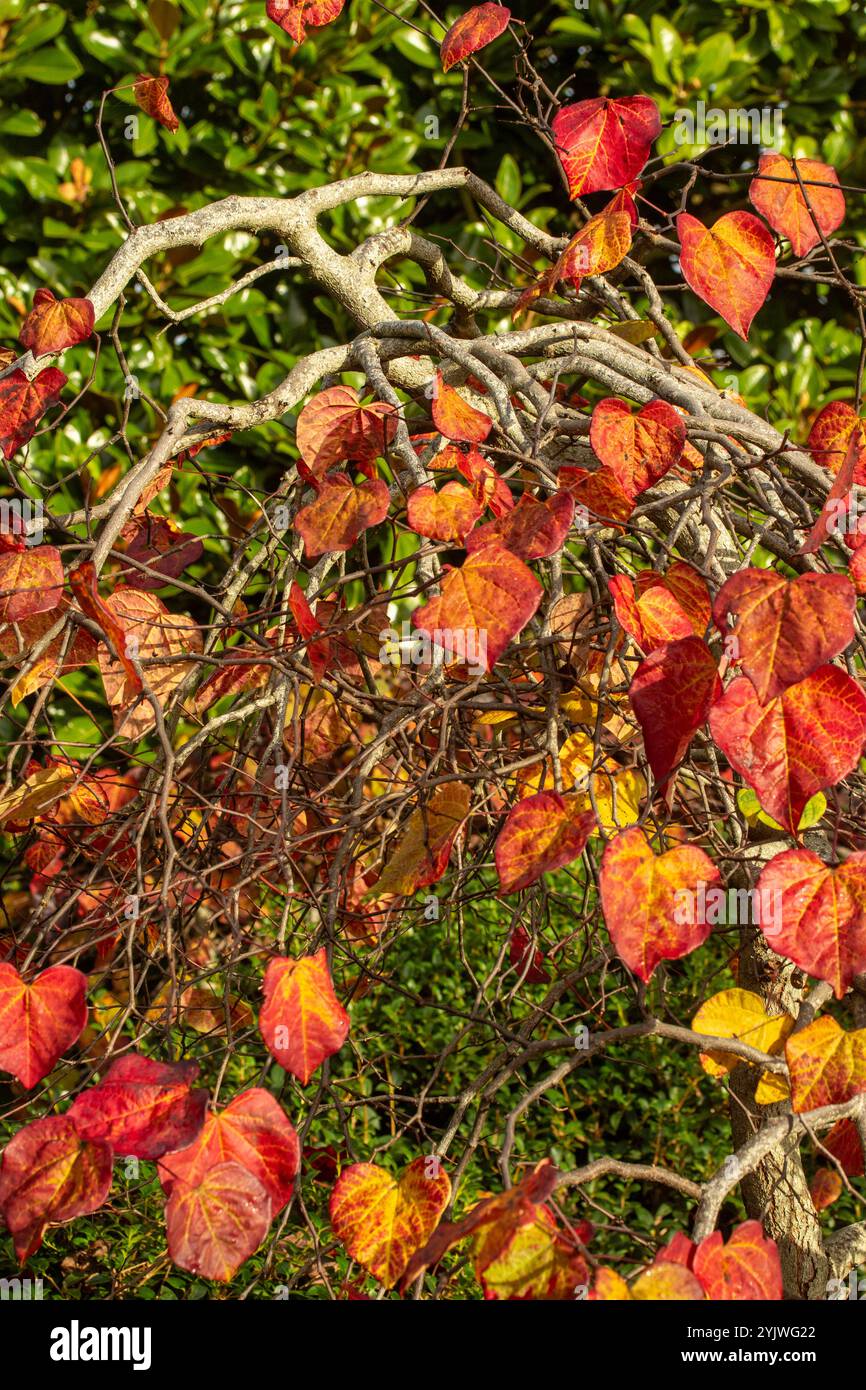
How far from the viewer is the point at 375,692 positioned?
55.5 inches

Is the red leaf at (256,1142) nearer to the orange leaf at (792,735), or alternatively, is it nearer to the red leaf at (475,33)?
the orange leaf at (792,735)

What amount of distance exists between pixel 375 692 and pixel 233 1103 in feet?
1.90

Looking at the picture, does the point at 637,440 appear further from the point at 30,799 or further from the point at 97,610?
the point at 30,799

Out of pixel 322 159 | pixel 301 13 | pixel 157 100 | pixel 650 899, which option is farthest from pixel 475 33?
pixel 322 159

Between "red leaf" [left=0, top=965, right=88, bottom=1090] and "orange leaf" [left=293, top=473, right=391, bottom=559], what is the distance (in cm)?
42

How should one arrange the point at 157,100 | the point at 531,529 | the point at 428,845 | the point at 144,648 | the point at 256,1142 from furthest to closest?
the point at 157,100
the point at 144,648
the point at 428,845
the point at 531,529
the point at 256,1142

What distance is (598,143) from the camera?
1.30m

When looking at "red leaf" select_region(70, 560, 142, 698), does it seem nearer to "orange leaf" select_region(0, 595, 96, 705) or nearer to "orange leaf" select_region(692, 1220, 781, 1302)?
"orange leaf" select_region(0, 595, 96, 705)

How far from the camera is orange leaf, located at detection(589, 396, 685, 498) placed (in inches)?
44.1

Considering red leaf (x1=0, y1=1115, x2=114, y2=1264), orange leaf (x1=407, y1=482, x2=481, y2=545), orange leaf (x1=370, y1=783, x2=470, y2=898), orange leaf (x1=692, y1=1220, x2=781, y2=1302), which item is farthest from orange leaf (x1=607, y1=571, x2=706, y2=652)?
red leaf (x1=0, y1=1115, x2=114, y2=1264)

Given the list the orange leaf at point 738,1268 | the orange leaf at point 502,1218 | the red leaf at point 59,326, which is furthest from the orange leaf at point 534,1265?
the red leaf at point 59,326

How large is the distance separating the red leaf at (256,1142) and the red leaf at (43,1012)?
0.13 m

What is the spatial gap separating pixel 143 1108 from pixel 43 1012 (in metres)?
0.14
